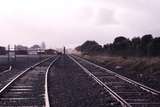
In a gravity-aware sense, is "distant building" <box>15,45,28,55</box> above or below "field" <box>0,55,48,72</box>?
above

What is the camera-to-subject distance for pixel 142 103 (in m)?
14.5

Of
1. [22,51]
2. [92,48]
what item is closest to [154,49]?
[22,51]

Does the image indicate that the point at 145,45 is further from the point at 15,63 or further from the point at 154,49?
the point at 15,63

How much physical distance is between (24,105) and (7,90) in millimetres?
5066

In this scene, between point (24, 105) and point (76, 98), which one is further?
point (76, 98)

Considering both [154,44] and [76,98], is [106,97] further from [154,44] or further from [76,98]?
[154,44]

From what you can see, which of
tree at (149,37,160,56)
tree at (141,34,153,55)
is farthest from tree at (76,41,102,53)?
tree at (149,37,160,56)

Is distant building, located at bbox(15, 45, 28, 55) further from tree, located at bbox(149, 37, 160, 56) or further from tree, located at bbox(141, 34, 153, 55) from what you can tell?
tree, located at bbox(149, 37, 160, 56)

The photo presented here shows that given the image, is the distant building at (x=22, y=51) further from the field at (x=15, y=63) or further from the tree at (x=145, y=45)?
the tree at (x=145, y=45)

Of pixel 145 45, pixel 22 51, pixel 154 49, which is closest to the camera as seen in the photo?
pixel 154 49

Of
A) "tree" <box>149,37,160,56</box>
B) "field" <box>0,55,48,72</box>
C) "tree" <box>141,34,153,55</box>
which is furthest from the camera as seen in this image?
"tree" <box>141,34,153,55</box>

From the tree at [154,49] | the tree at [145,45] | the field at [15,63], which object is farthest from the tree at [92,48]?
the tree at [154,49]

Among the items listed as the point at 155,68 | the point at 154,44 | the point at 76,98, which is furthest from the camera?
the point at 154,44

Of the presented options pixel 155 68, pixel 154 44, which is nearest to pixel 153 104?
pixel 155 68
